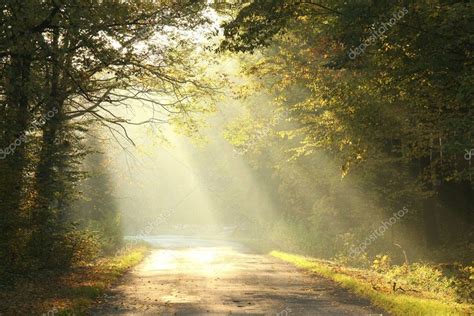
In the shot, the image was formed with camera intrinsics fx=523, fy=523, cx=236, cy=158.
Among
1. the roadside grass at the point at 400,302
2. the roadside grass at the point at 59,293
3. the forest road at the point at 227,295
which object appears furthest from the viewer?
the forest road at the point at 227,295

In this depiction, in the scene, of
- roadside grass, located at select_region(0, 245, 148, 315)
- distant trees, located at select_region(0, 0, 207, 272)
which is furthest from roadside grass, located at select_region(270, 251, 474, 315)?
distant trees, located at select_region(0, 0, 207, 272)

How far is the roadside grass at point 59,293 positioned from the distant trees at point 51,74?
103 centimetres

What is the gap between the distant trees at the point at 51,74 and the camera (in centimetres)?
1264

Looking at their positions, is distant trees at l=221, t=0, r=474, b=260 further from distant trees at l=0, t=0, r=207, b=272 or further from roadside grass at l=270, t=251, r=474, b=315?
roadside grass at l=270, t=251, r=474, b=315

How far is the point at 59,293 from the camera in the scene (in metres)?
12.8

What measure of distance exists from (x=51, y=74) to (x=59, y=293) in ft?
33.6

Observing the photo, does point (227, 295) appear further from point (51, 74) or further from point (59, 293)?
point (51, 74)

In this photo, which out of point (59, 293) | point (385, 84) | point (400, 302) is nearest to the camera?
point (400, 302)

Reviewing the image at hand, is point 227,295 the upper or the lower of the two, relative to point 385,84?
lower

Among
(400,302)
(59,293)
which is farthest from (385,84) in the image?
(59,293)

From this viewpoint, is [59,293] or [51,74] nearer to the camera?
[59,293]

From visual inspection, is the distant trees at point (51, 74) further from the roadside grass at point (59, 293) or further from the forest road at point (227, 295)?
the forest road at point (227, 295)

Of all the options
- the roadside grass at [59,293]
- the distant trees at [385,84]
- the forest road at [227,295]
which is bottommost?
the forest road at [227,295]

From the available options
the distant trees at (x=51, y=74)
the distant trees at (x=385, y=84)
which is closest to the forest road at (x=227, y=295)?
the distant trees at (x=51, y=74)
